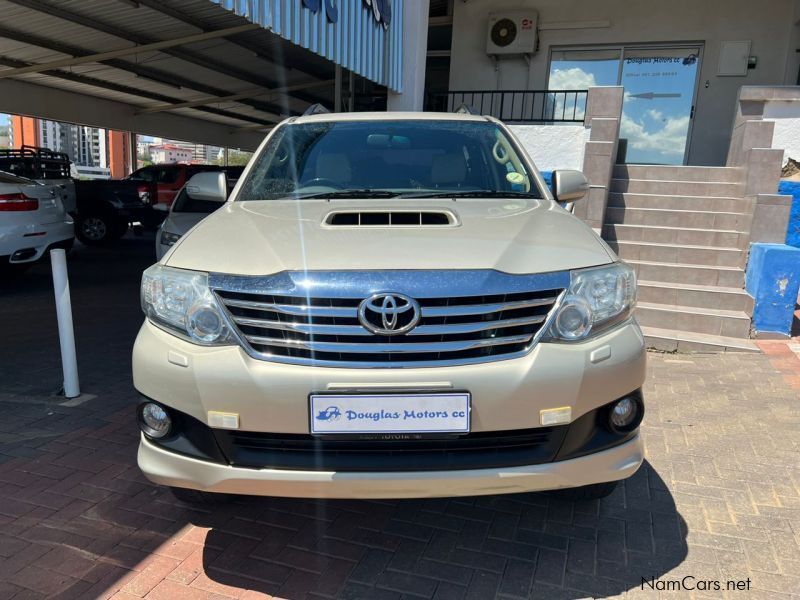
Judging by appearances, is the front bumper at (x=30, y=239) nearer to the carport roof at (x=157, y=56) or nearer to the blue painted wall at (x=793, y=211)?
the carport roof at (x=157, y=56)

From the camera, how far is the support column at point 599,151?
22.2 feet

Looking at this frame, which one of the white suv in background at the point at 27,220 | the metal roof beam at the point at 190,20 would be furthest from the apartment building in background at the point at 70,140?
the white suv in background at the point at 27,220

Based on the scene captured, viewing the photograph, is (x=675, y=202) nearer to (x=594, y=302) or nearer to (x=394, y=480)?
(x=594, y=302)

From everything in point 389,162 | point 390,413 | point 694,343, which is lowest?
point 694,343

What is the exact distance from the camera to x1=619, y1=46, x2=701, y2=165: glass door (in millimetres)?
10586

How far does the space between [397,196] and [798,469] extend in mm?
2594

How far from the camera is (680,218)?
679 centimetres

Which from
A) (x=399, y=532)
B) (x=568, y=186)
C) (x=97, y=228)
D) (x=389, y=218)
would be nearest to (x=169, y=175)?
(x=97, y=228)

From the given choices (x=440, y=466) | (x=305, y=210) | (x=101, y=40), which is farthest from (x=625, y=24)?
(x=440, y=466)

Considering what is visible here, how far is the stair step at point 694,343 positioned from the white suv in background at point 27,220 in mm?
7224

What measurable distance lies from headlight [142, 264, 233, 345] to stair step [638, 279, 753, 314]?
500 cm

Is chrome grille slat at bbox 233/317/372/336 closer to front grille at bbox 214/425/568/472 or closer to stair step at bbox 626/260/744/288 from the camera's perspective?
front grille at bbox 214/425/568/472

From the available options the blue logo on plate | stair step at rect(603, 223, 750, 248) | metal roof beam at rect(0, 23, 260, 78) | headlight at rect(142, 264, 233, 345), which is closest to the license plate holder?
the blue logo on plate

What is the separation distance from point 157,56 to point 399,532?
12.3m
